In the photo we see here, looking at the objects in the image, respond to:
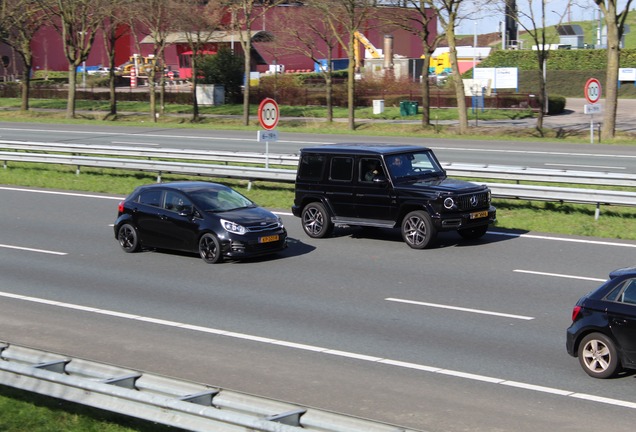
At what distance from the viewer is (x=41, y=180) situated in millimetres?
28500

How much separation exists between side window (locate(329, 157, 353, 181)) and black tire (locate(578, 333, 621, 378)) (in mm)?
9166

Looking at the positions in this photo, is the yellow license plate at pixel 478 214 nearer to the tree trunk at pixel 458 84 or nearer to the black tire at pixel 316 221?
the black tire at pixel 316 221

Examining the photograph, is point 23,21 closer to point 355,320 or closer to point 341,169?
point 341,169

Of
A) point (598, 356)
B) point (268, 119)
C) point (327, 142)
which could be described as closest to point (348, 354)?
point (598, 356)

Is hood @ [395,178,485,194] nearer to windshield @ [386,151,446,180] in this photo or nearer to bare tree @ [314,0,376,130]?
windshield @ [386,151,446,180]

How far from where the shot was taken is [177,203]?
56.7 ft

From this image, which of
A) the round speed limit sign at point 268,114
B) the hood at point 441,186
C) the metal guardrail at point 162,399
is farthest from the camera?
the round speed limit sign at point 268,114

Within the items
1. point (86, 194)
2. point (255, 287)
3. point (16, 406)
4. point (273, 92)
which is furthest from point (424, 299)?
point (273, 92)

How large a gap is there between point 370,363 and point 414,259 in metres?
6.34

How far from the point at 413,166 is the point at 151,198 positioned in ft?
16.8

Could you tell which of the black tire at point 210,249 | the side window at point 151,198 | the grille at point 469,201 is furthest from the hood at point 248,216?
the grille at point 469,201

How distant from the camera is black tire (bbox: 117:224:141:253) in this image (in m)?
17.7

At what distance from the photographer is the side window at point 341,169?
60.9 feet

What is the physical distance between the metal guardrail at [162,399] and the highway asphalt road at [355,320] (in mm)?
2133
